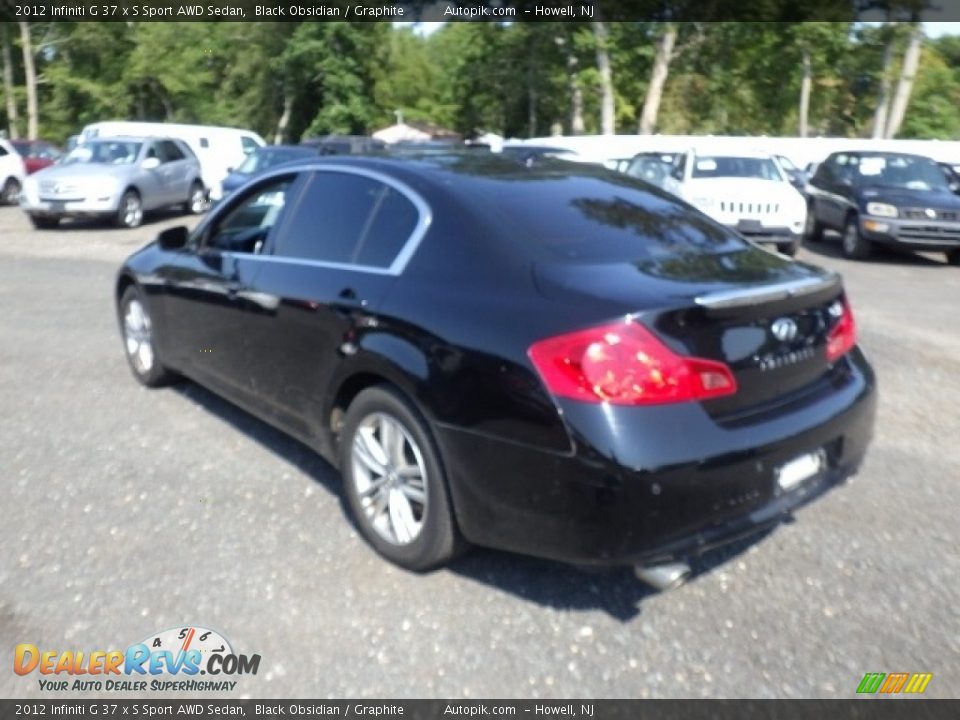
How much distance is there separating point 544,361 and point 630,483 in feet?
1.58

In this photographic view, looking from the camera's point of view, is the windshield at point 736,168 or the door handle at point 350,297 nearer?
the door handle at point 350,297

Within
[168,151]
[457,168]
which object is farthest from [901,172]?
[168,151]

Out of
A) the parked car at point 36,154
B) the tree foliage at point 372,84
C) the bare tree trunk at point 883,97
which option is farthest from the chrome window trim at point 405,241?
the bare tree trunk at point 883,97

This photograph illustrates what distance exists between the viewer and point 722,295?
10.7ft

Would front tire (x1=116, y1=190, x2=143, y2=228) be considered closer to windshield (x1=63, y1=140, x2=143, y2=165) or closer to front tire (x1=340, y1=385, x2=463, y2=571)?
windshield (x1=63, y1=140, x2=143, y2=165)

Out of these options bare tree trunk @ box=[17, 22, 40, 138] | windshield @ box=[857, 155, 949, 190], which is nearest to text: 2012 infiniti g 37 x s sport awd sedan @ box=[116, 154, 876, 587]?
windshield @ box=[857, 155, 949, 190]

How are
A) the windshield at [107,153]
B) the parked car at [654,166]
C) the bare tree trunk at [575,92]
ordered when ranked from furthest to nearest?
the bare tree trunk at [575,92], the windshield at [107,153], the parked car at [654,166]

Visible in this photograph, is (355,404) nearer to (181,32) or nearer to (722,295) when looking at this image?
(722,295)

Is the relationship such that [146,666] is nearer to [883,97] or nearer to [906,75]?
[906,75]

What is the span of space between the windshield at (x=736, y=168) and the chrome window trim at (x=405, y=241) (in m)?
10.7

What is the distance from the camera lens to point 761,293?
3354 mm

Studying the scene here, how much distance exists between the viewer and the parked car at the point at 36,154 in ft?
85.3

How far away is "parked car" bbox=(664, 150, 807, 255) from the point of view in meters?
13.5

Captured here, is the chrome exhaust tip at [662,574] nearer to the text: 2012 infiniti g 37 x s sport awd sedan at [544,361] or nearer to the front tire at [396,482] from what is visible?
the text: 2012 infiniti g 37 x s sport awd sedan at [544,361]
